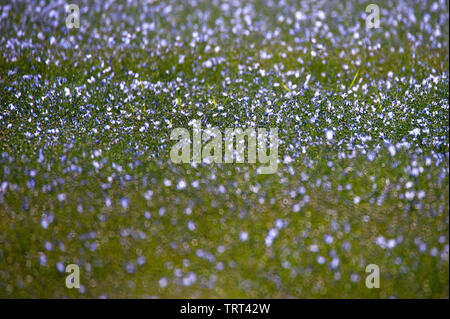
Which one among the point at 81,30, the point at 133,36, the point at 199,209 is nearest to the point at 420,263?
the point at 199,209

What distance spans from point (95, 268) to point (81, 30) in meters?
6.39

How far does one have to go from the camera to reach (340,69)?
857 cm

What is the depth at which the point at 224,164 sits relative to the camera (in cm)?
642

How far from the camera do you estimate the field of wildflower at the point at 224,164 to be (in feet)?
17.1

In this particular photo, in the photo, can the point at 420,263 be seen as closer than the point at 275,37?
Yes

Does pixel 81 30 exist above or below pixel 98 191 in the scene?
above

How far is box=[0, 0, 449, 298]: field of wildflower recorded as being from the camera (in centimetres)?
522
